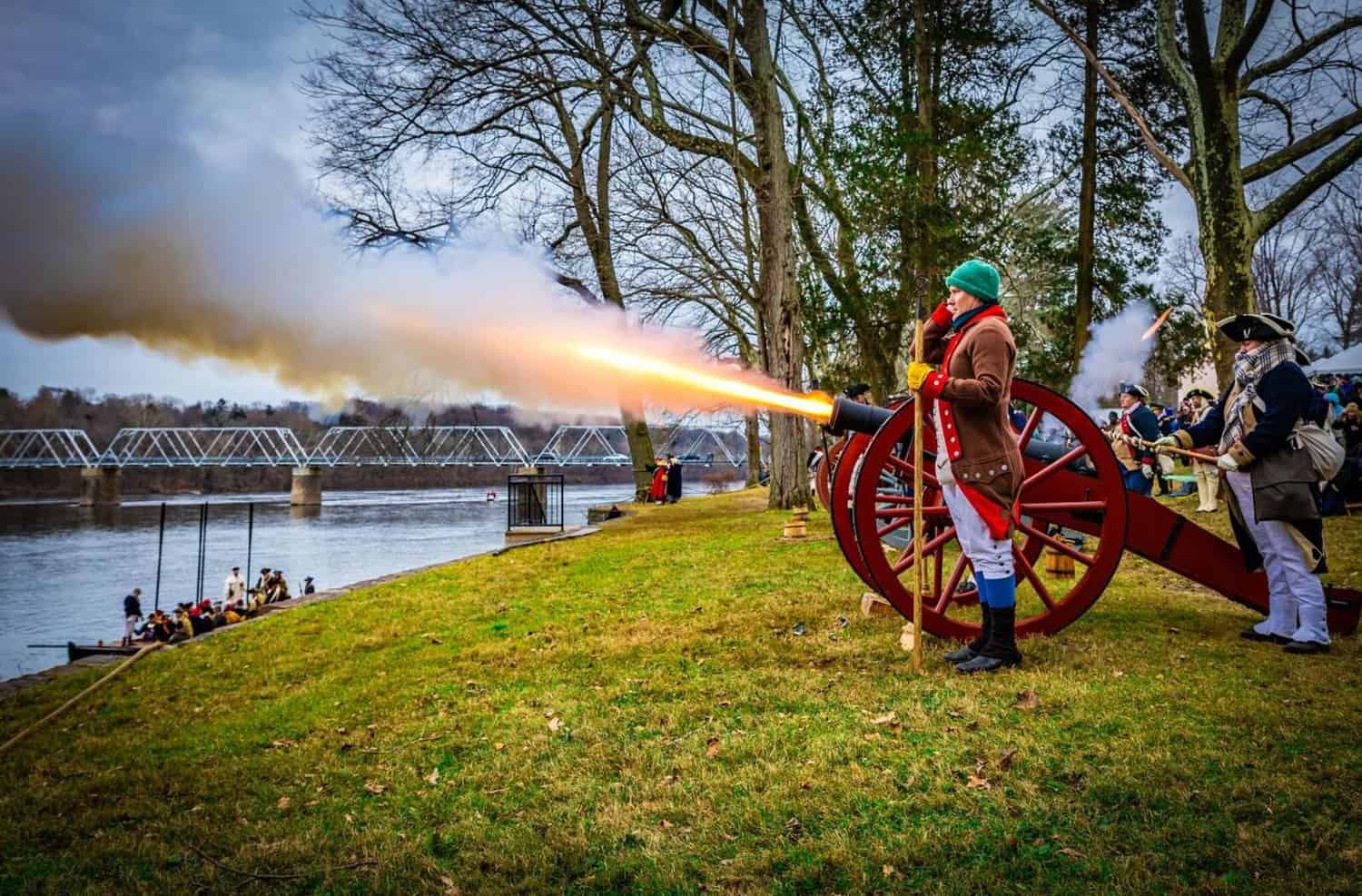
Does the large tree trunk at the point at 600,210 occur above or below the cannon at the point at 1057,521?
above

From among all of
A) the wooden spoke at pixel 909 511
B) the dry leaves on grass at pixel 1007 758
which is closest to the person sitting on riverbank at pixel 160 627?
the wooden spoke at pixel 909 511

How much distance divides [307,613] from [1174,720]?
744cm

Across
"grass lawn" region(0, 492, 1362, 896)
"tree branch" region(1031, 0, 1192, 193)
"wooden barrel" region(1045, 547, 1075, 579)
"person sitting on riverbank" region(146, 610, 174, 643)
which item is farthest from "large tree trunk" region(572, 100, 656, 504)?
"grass lawn" region(0, 492, 1362, 896)

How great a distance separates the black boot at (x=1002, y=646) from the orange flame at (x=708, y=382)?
1.54 meters

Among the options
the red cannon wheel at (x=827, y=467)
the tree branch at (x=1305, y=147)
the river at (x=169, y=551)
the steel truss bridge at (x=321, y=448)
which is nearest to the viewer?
the red cannon wheel at (x=827, y=467)

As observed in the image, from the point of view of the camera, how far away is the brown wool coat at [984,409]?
4.44 metres

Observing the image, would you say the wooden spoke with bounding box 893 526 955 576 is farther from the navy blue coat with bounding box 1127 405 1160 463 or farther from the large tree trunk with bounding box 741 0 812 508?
the large tree trunk with bounding box 741 0 812 508

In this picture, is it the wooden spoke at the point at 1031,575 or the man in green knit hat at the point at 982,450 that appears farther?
the wooden spoke at the point at 1031,575

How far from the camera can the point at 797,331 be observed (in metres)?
14.2

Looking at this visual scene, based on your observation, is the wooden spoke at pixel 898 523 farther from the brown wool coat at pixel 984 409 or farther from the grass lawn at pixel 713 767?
the brown wool coat at pixel 984 409

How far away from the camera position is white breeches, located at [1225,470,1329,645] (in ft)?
16.0

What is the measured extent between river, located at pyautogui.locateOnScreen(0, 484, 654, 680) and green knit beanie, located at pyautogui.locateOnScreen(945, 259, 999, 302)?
52.0ft

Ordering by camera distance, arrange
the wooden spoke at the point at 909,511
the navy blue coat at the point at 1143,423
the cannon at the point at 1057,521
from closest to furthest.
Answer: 1. the cannon at the point at 1057,521
2. the wooden spoke at the point at 909,511
3. the navy blue coat at the point at 1143,423

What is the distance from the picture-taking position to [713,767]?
3.41 meters
